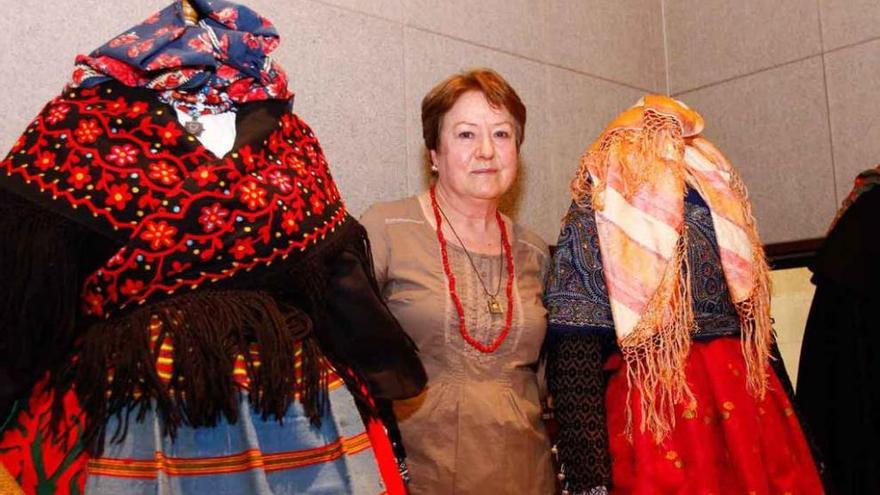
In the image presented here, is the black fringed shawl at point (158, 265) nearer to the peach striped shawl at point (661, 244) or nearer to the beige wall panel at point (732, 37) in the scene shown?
the peach striped shawl at point (661, 244)

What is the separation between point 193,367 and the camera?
5.09 feet

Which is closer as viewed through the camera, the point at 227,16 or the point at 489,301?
the point at 227,16

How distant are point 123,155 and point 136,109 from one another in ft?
0.31

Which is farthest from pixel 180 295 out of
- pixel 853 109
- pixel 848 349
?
pixel 853 109

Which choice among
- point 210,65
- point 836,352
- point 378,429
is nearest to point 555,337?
point 378,429

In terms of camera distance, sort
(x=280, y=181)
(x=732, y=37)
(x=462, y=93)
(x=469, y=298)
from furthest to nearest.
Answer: (x=732, y=37) < (x=462, y=93) < (x=469, y=298) < (x=280, y=181)

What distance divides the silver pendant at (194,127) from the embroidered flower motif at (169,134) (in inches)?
1.3

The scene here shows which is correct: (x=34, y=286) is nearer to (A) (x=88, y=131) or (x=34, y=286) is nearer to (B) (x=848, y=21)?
(A) (x=88, y=131)

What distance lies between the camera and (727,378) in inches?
85.8

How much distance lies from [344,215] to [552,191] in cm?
144

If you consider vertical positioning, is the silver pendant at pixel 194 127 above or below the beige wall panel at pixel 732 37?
below

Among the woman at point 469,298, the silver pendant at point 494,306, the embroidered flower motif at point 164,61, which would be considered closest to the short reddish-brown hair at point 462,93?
the woman at point 469,298

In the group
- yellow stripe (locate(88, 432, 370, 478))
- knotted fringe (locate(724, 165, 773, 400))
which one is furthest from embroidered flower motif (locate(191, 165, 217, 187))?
knotted fringe (locate(724, 165, 773, 400))

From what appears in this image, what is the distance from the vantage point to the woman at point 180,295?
60.2 inches
